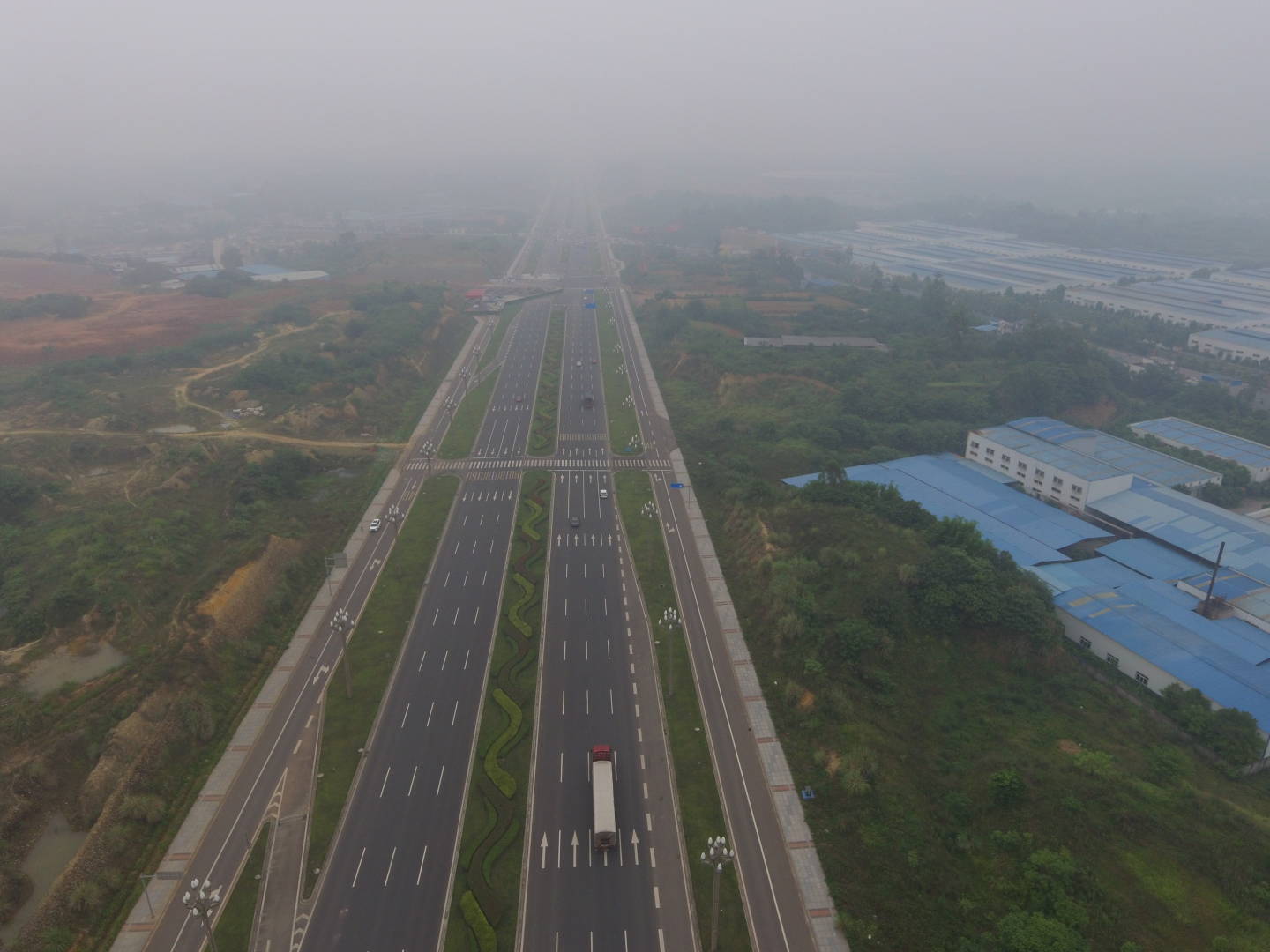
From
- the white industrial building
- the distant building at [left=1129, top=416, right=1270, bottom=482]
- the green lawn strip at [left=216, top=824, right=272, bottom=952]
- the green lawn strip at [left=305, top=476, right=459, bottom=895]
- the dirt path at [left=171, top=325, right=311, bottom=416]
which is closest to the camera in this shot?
the green lawn strip at [left=216, top=824, right=272, bottom=952]

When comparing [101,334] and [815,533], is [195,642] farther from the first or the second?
[101,334]

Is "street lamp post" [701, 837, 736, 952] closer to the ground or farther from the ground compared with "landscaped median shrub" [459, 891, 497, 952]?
farther from the ground

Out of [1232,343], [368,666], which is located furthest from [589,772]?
[1232,343]

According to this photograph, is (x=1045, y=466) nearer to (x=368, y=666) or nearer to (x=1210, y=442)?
(x=1210, y=442)

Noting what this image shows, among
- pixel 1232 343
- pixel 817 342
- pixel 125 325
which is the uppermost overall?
pixel 125 325

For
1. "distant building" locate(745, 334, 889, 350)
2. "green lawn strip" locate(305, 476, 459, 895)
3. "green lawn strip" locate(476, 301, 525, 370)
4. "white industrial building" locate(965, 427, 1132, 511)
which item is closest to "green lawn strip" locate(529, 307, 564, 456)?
"green lawn strip" locate(476, 301, 525, 370)

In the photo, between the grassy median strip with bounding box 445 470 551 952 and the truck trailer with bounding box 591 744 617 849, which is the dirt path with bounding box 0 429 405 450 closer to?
the grassy median strip with bounding box 445 470 551 952
